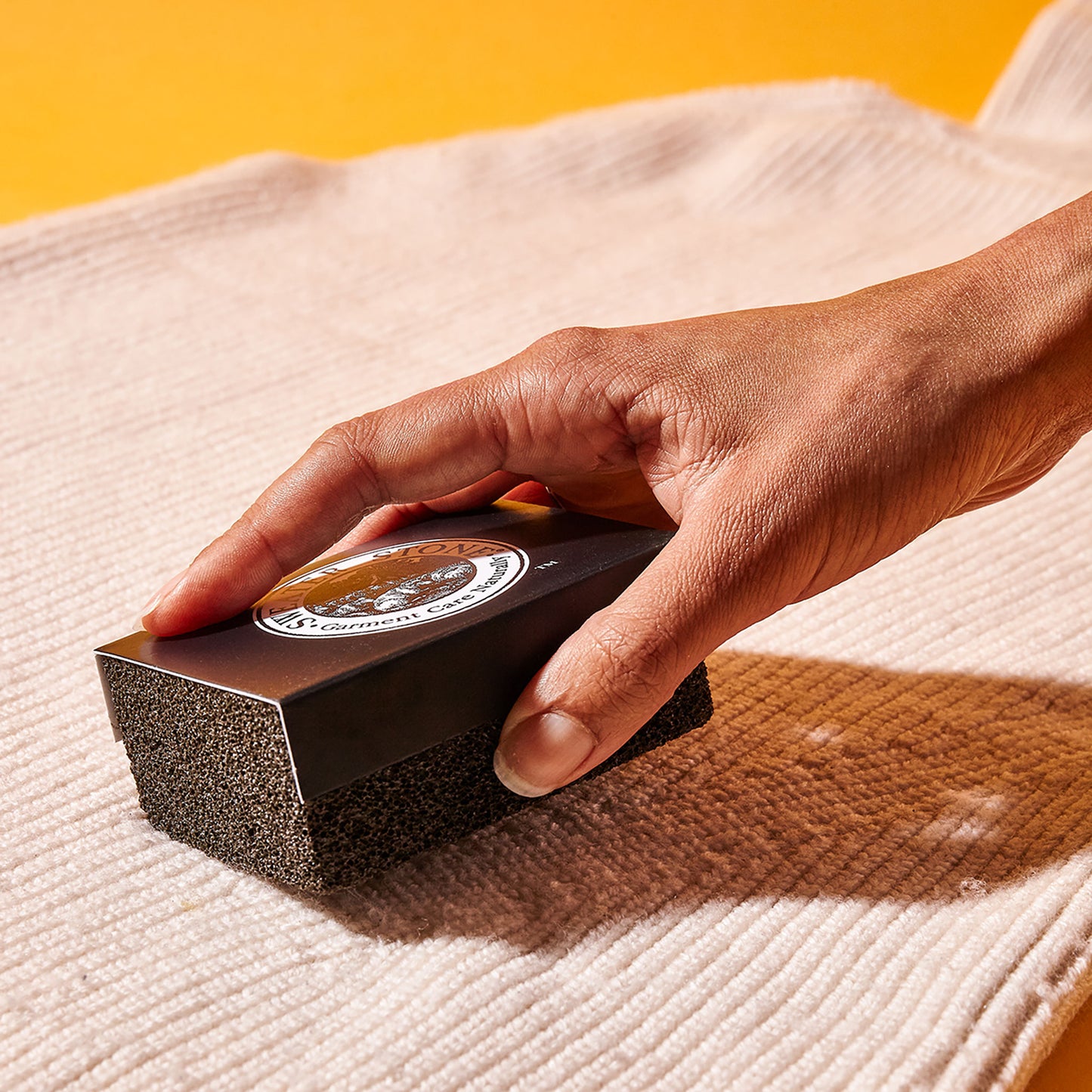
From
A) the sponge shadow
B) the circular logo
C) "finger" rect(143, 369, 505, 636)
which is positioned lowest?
the sponge shadow

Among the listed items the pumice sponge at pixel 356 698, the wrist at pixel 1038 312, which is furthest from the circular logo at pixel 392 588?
the wrist at pixel 1038 312

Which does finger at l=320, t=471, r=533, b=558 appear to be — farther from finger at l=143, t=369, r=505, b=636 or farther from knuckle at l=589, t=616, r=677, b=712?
knuckle at l=589, t=616, r=677, b=712

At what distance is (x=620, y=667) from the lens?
1.90 feet

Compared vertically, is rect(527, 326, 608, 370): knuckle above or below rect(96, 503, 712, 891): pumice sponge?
above

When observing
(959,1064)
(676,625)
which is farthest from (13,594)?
(959,1064)

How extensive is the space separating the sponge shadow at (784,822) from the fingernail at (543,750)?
0.08 metres

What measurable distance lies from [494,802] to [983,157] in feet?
5.37

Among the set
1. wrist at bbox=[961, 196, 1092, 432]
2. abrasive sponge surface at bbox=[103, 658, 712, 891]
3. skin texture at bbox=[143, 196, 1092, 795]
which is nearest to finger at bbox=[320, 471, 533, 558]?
skin texture at bbox=[143, 196, 1092, 795]

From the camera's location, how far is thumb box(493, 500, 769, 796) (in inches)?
22.9

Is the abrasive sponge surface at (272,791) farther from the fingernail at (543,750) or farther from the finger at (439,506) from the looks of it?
the finger at (439,506)

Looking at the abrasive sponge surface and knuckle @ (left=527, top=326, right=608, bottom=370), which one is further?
knuckle @ (left=527, top=326, right=608, bottom=370)

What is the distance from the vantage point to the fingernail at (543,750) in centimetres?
58

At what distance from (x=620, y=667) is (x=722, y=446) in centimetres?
15

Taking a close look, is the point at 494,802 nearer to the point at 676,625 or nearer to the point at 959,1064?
the point at 676,625
